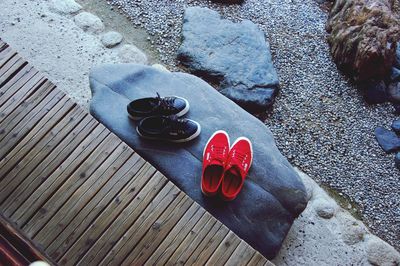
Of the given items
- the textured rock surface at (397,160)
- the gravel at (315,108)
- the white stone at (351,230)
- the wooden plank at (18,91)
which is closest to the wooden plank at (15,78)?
the wooden plank at (18,91)

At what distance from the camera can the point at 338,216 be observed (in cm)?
304

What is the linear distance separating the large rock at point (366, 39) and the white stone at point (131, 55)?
1.45 metres

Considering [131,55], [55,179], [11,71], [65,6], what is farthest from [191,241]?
[65,6]

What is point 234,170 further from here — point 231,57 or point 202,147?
point 231,57

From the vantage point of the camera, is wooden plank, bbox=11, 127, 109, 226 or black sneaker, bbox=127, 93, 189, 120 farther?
black sneaker, bbox=127, 93, 189, 120

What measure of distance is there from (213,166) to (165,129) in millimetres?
335

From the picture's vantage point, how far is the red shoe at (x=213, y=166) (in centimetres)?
262

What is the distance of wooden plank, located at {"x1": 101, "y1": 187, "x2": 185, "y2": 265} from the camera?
224 centimetres

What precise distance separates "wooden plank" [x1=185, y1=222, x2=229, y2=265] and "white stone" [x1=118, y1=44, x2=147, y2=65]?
5.35ft

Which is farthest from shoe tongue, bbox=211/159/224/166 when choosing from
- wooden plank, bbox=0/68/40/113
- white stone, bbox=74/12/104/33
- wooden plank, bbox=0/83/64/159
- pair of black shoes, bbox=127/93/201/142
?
white stone, bbox=74/12/104/33

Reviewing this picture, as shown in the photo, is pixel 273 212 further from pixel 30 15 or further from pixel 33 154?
pixel 30 15

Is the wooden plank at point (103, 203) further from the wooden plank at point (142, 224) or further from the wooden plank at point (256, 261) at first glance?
the wooden plank at point (256, 261)

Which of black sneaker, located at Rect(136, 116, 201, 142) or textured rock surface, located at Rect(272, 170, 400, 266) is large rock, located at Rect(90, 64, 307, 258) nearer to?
black sneaker, located at Rect(136, 116, 201, 142)

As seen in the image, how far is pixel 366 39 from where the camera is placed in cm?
350
